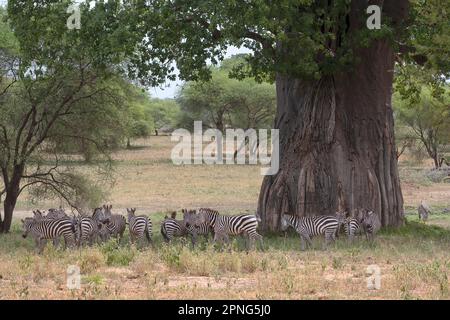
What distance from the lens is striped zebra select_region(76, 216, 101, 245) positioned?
1757 cm

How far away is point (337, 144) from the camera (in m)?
20.3

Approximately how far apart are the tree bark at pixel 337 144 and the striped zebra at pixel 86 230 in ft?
15.3

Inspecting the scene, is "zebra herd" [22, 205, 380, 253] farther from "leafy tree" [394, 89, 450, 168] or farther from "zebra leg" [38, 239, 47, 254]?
"leafy tree" [394, 89, 450, 168]

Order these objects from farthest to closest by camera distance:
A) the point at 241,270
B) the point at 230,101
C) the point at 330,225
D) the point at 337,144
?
the point at 230,101 < the point at 337,144 < the point at 330,225 < the point at 241,270

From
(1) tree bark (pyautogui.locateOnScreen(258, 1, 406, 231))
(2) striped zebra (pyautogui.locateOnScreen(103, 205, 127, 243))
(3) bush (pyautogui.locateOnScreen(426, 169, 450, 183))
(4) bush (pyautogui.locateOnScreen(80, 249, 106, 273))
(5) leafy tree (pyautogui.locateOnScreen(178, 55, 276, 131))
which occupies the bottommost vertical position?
(4) bush (pyautogui.locateOnScreen(80, 249, 106, 273))

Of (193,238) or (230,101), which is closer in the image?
(193,238)

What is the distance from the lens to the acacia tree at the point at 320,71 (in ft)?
58.1

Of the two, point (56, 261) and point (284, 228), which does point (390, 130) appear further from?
point (56, 261)

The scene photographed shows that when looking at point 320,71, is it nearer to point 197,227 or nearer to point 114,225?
point 197,227

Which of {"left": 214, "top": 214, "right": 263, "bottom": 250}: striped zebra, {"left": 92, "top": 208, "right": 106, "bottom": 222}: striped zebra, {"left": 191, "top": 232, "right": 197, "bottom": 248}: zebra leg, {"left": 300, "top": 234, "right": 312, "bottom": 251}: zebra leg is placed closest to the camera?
{"left": 214, "top": 214, "right": 263, "bottom": 250}: striped zebra

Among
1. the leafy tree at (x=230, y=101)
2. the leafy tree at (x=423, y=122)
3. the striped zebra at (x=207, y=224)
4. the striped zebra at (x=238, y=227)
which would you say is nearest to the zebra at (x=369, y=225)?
the striped zebra at (x=238, y=227)

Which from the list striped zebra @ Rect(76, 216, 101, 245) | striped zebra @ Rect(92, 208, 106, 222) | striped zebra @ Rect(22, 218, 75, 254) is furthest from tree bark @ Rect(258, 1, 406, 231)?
striped zebra @ Rect(22, 218, 75, 254)

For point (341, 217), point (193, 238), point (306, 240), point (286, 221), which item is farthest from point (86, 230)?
point (341, 217)

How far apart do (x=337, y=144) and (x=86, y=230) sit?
264 inches
